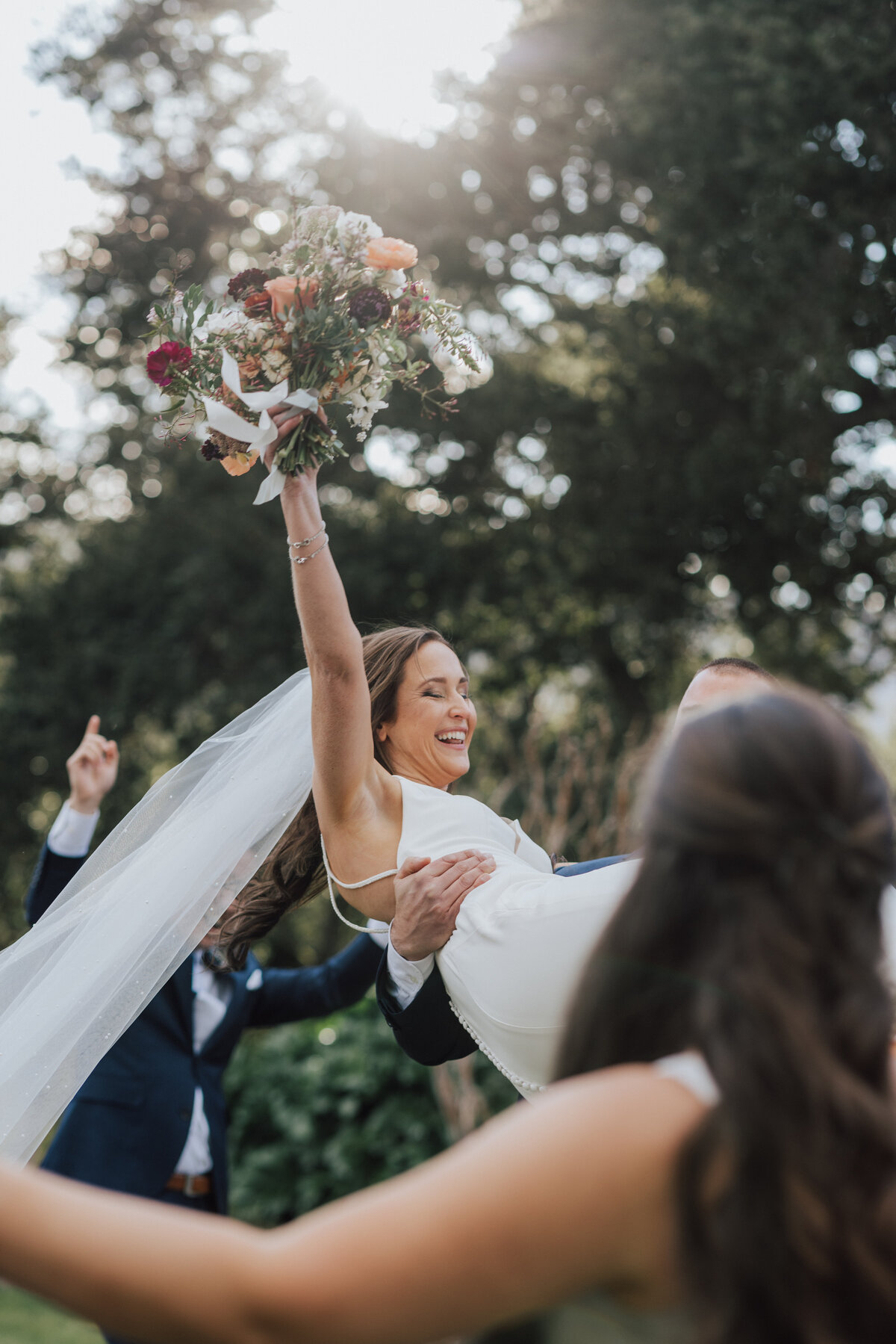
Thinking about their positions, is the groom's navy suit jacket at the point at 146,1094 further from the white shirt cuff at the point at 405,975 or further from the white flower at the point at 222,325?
the white flower at the point at 222,325

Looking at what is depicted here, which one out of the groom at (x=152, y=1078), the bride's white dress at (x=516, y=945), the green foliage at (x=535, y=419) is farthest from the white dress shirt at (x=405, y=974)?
the green foliage at (x=535, y=419)

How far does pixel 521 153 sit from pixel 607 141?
45.1 inches

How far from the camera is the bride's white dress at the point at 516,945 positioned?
251 centimetres

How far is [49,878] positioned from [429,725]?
1.86 meters

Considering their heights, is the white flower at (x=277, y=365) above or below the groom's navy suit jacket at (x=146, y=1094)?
above

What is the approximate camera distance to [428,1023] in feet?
9.94

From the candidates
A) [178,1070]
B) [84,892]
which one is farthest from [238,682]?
[84,892]

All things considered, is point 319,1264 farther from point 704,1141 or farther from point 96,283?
point 96,283

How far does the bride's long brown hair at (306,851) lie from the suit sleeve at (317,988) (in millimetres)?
1171

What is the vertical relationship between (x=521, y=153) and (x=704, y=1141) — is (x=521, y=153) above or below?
below

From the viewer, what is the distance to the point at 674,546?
43.7ft

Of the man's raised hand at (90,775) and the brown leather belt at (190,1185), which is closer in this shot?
the man's raised hand at (90,775)

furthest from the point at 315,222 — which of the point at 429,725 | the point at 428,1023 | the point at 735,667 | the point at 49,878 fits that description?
the point at 49,878

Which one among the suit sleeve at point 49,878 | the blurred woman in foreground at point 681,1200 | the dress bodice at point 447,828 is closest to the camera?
the blurred woman in foreground at point 681,1200
